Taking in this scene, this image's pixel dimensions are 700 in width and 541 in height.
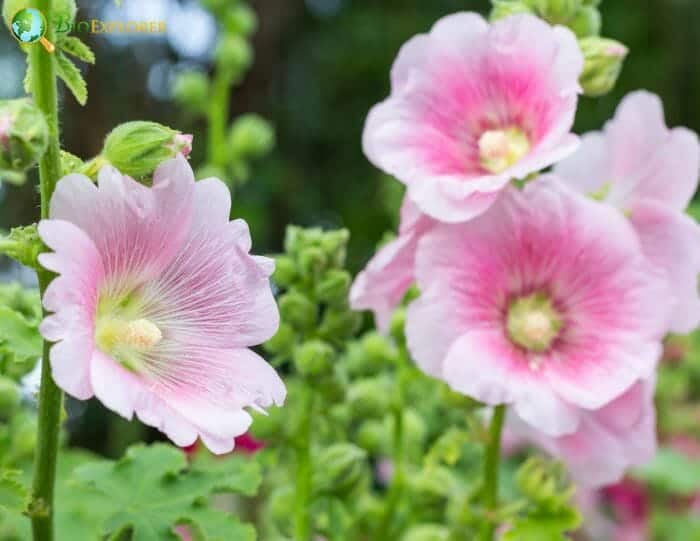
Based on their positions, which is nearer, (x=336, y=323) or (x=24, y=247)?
(x=24, y=247)

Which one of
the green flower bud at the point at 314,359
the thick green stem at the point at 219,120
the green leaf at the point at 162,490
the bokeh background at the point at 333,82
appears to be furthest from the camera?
the bokeh background at the point at 333,82

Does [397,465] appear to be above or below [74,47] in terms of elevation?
below

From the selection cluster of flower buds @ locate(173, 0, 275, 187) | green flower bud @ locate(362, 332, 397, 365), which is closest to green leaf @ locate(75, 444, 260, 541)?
green flower bud @ locate(362, 332, 397, 365)

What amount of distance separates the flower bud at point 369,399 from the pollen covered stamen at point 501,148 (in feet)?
0.49

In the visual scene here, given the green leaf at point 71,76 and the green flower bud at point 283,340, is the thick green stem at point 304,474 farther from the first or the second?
the green leaf at point 71,76

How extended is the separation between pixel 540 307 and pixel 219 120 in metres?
0.46

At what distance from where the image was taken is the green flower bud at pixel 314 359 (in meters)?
0.64

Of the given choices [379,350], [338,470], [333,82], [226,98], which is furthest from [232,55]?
[333,82]

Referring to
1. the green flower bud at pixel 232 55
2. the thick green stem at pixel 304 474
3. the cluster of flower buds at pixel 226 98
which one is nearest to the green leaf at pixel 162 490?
the thick green stem at pixel 304 474

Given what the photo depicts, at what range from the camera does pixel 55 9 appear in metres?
0.46

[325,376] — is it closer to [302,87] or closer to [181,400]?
[181,400]

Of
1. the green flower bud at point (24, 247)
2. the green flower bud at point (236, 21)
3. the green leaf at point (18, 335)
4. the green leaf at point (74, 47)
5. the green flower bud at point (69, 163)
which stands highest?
the green leaf at point (74, 47)

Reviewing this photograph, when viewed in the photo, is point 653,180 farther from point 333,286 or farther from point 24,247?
point 24,247

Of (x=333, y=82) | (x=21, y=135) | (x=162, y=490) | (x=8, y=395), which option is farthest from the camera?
(x=333, y=82)
